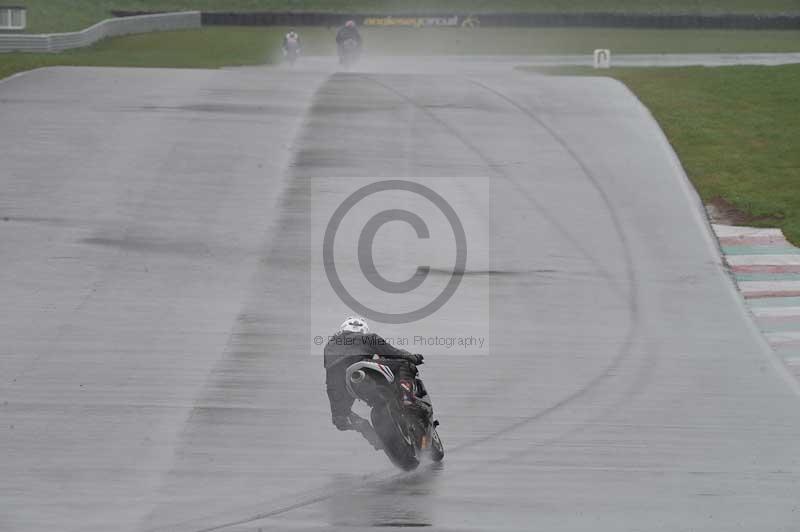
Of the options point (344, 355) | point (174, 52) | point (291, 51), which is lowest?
point (174, 52)

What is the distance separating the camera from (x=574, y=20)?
53.2 meters

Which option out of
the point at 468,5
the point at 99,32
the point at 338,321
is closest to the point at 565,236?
the point at 338,321

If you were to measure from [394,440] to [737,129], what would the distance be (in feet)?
58.7

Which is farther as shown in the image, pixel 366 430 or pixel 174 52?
pixel 174 52

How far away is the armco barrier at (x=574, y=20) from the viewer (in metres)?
53.2

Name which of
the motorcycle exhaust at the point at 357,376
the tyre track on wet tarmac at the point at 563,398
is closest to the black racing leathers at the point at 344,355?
the motorcycle exhaust at the point at 357,376

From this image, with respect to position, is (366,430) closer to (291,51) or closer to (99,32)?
(291,51)

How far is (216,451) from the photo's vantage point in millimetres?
10969

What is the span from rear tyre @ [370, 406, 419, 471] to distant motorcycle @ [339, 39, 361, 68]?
1210 inches

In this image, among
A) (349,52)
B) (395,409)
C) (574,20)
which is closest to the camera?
(395,409)

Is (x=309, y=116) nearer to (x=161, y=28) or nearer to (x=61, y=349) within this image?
(x=61, y=349)

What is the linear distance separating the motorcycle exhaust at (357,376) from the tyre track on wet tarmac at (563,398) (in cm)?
85

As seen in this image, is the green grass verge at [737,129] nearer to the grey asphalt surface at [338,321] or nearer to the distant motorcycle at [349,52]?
the grey asphalt surface at [338,321]

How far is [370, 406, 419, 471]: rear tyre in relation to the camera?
10.3 m
